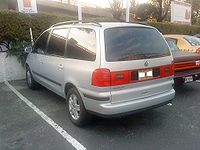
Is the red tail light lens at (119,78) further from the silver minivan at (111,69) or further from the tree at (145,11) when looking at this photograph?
the tree at (145,11)

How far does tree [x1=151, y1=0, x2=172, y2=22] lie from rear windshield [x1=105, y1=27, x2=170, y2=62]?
22186 mm

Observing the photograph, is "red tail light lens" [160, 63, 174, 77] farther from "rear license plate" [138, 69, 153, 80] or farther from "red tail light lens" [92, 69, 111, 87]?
"red tail light lens" [92, 69, 111, 87]

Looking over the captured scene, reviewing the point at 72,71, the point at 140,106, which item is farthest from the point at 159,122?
the point at 72,71

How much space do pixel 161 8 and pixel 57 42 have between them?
73.7ft

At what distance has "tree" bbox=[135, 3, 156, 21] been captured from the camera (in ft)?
89.3

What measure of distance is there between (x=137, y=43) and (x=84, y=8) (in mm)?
19280

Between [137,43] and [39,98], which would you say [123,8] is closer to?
[39,98]

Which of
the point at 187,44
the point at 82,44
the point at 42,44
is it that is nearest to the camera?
the point at 82,44

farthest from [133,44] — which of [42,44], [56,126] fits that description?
[42,44]

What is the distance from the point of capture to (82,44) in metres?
4.35

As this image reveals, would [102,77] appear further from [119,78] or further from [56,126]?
[56,126]

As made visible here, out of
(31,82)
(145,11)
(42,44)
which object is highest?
(145,11)

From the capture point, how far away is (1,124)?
15.6ft

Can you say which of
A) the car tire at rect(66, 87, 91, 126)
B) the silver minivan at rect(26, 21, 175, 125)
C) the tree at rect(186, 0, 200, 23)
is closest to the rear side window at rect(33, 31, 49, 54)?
the silver minivan at rect(26, 21, 175, 125)
